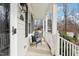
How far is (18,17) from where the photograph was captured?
8.90ft

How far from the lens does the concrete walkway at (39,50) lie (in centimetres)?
270

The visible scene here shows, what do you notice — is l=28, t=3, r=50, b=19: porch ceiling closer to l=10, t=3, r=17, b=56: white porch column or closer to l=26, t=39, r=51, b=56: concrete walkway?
l=10, t=3, r=17, b=56: white porch column


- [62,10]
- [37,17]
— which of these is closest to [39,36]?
[37,17]

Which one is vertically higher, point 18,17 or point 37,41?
point 18,17

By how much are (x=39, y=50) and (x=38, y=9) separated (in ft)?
2.12

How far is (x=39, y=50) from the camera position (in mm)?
2717

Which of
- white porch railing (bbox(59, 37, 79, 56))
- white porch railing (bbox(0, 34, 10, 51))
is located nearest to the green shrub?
white porch railing (bbox(59, 37, 79, 56))

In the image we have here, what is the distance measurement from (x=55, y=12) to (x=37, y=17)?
29cm

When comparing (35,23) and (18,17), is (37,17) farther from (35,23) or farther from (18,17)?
(18,17)

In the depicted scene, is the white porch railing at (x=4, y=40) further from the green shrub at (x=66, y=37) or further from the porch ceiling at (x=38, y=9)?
the green shrub at (x=66, y=37)

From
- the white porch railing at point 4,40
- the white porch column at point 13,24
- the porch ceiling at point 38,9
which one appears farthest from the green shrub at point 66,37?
the white porch railing at point 4,40

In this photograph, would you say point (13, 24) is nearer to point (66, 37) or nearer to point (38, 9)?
point (38, 9)

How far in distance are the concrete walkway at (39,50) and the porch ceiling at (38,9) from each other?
0.43 meters

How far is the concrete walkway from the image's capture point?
8.86 feet
